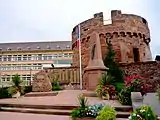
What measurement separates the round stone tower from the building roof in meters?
38.3

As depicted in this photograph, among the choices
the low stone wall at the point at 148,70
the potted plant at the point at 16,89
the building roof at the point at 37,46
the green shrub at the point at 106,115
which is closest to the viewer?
the green shrub at the point at 106,115

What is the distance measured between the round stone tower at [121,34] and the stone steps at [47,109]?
1676 centimetres

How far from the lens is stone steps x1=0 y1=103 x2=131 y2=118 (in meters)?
10.2

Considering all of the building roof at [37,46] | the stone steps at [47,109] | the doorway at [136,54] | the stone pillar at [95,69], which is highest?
the building roof at [37,46]

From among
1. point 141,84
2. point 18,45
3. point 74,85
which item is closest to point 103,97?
point 141,84

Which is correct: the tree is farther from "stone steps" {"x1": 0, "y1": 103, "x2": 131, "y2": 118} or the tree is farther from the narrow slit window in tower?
"stone steps" {"x1": 0, "y1": 103, "x2": 131, "y2": 118}

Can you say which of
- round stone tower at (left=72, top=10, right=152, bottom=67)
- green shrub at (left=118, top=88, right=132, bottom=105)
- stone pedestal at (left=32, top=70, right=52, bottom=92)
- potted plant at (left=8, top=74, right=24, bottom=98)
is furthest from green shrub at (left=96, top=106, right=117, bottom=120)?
round stone tower at (left=72, top=10, right=152, bottom=67)

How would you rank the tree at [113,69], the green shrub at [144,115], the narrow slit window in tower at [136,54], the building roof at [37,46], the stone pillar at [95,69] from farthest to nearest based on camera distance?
the building roof at [37,46] → the narrow slit window in tower at [136,54] → the tree at [113,69] → the stone pillar at [95,69] → the green shrub at [144,115]

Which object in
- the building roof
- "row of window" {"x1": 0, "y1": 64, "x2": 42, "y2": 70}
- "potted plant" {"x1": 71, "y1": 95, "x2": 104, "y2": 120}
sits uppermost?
the building roof

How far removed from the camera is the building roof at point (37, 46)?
68.8 meters

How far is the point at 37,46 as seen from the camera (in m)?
69.9

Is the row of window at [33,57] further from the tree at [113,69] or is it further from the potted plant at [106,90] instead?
the potted plant at [106,90]

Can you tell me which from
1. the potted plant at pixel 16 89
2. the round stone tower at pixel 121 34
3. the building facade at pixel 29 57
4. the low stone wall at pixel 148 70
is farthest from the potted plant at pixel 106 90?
the building facade at pixel 29 57

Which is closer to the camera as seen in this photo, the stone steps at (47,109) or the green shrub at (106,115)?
the green shrub at (106,115)
